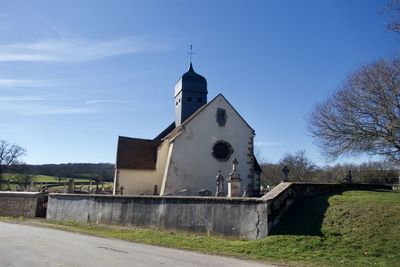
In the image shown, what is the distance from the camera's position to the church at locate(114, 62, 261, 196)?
26.8 metres

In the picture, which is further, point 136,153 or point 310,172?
point 310,172

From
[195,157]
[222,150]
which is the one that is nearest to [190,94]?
[222,150]

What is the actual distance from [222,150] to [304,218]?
15347 millimetres

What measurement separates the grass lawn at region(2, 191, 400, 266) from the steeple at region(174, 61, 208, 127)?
19.2 metres

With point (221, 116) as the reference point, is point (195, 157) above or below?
below

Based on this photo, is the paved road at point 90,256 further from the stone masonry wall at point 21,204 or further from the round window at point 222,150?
the round window at point 222,150

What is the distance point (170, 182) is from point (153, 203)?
358 inches

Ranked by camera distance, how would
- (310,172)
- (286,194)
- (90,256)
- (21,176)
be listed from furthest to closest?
(21,176), (310,172), (286,194), (90,256)

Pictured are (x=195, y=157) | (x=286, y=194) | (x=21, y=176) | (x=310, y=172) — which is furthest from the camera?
(x=21, y=176)

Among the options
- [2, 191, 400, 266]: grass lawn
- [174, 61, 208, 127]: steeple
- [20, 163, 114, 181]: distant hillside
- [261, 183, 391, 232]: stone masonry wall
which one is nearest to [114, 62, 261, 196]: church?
[174, 61, 208, 127]: steeple

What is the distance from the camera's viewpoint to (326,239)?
11328 mm

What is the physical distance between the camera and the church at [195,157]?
1057 inches

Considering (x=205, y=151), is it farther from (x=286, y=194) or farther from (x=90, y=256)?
(x=90, y=256)

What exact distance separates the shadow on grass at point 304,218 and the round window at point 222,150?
1324cm
